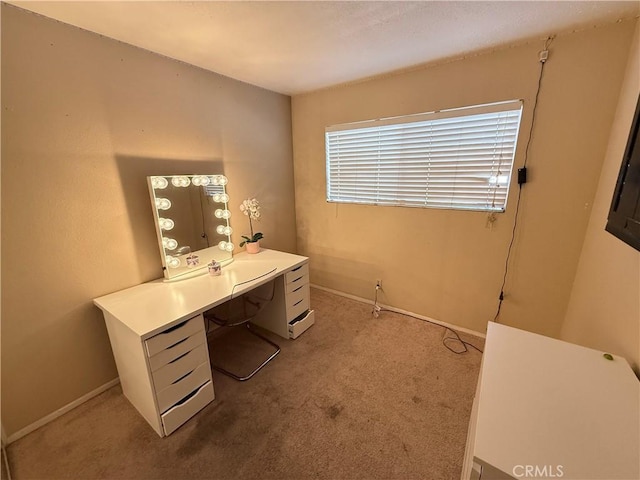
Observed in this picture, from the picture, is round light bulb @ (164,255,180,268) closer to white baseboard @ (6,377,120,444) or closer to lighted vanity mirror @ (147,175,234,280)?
lighted vanity mirror @ (147,175,234,280)

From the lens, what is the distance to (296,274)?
219 centimetres

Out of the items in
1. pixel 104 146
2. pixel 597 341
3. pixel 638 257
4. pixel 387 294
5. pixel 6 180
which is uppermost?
pixel 104 146

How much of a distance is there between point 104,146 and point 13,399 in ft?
4.87

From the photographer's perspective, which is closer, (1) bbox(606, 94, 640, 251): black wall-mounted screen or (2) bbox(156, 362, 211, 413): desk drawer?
(1) bbox(606, 94, 640, 251): black wall-mounted screen

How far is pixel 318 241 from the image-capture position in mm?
3059

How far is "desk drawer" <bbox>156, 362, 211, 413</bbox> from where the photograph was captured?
4.61 feet

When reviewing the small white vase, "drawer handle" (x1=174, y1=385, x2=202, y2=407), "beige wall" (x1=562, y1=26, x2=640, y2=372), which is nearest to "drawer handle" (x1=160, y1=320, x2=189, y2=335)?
"drawer handle" (x1=174, y1=385, x2=202, y2=407)

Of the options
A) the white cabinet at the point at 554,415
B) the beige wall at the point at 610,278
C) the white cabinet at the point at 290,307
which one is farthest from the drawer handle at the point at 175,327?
the beige wall at the point at 610,278

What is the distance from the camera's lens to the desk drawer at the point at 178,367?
4.50 feet

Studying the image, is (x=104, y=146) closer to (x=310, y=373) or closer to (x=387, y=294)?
(x=310, y=373)

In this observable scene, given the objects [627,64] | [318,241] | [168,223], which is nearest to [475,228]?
[627,64]

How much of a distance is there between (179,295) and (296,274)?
2.91ft

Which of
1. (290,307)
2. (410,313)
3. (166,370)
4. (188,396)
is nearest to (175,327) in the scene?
(166,370)

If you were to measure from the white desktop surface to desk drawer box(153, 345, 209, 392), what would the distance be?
24 cm
